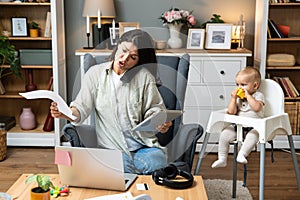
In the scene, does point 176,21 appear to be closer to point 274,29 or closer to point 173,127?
point 274,29

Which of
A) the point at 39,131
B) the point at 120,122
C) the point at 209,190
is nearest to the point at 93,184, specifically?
the point at 120,122

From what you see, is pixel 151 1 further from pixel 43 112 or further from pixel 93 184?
pixel 93 184

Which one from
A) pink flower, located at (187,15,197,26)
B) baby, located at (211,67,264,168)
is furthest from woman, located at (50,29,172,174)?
pink flower, located at (187,15,197,26)

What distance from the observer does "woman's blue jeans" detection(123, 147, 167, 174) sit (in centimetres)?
237

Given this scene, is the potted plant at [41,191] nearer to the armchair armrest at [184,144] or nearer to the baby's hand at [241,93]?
the armchair armrest at [184,144]

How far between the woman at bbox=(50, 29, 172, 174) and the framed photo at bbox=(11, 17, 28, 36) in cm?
208

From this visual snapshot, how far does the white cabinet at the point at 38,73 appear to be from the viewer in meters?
4.05

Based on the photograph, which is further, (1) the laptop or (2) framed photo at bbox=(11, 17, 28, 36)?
(2) framed photo at bbox=(11, 17, 28, 36)

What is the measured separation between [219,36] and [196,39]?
19cm

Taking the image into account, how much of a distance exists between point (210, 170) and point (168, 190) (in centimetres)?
167

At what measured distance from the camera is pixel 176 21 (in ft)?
13.2

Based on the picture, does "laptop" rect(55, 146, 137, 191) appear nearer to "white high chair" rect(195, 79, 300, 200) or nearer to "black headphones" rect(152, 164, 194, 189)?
"black headphones" rect(152, 164, 194, 189)

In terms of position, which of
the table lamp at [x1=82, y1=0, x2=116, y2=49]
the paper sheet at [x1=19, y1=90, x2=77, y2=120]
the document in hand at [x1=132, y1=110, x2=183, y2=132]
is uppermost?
the table lamp at [x1=82, y1=0, x2=116, y2=49]

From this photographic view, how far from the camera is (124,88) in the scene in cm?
208
